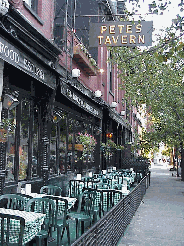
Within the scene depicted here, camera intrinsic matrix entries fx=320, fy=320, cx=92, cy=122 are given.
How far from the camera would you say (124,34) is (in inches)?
384

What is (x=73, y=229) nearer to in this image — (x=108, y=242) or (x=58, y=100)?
(x=108, y=242)

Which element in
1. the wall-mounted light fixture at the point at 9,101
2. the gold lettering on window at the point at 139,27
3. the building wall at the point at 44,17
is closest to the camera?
the wall-mounted light fixture at the point at 9,101

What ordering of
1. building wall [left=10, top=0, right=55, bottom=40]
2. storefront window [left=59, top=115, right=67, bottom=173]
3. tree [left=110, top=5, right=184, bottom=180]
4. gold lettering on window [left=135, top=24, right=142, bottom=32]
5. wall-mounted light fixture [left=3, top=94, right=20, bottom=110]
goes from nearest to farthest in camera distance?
1. wall-mounted light fixture [left=3, top=94, right=20, bottom=110]
2. building wall [left=10, top=0, right=55, bottom=40]
3. gold lettering on window [left=135, top=24, right=142, bottom=32]
4. storefront window [left=59, top=115, right=67, bottom=173]
5. tree [left=110, top=5, right=184, bottom=180]

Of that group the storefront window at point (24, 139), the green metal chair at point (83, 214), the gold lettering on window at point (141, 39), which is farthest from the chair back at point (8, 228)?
the gold lettering on window at point (141, 39)

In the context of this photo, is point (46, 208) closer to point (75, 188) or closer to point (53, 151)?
point (75, 188)

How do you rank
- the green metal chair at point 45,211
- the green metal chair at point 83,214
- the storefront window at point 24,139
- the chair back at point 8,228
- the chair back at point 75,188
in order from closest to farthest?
the chair back at point 8,228 → the green metal chair at point 45,211 → the green metal chair at point 83,214 → the storefront window at point 24,139 → the chair back at point 75,188

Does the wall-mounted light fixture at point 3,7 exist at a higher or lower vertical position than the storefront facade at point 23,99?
higher

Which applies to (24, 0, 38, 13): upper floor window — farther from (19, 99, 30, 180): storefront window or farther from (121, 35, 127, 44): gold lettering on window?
(19, 99, 30, 180): storefront window

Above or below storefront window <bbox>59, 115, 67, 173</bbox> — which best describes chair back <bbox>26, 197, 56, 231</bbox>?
below

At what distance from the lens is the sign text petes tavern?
31.7 feet

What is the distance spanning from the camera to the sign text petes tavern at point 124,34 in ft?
31.7

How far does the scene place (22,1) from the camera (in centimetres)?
857

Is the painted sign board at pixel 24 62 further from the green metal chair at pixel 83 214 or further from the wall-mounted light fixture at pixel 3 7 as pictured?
the green metal chair at pixel 83 214

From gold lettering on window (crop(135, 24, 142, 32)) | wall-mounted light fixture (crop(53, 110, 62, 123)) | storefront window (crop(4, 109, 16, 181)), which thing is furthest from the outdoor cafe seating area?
gold lettering on window (crop(135, 24, 142, 32))
